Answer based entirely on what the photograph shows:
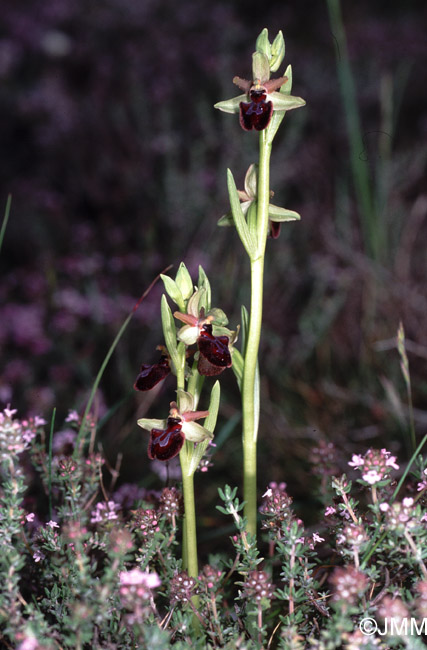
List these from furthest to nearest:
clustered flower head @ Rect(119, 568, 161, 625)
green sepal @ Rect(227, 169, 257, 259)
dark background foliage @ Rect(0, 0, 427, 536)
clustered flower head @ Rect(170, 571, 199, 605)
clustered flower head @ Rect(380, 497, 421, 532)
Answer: dark background foliage @ Rect(0, 0, 427, 536) → green sepal @ Rect(227, 169, 257, 259) → clustered flower head @ Rect(170, 571, 199, 605) → clustered flower head @ Rect(380, 497, 421, 532) → clustered flower head @ Rect(119, 568, 161, 625)

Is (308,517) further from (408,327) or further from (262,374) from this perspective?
(408,327)

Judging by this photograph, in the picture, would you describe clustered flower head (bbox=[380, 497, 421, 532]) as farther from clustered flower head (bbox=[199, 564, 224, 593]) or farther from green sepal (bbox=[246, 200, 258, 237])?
green sepal (bbox=[246, 200, 258, 237])

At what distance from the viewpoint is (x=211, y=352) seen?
1.20m

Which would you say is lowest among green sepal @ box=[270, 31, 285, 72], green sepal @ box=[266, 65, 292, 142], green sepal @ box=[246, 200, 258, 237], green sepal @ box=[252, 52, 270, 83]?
green sepal @ box=[246, 200, 258, 237]

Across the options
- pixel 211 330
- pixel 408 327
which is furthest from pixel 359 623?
pixel 408 327

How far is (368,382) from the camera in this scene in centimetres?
288

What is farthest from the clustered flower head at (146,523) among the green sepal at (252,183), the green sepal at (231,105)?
the green sepal at (231,105)

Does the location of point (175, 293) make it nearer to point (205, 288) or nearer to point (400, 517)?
point (205, 288)

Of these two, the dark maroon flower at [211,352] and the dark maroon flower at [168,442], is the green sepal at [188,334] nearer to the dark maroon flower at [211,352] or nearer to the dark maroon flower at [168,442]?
the dark maroon flower at [211,352]

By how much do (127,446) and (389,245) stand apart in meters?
2.06

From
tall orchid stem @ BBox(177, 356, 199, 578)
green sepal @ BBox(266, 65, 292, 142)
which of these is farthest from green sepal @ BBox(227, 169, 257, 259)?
tall orchid stem @ BBox(177, 356, 199, 578)

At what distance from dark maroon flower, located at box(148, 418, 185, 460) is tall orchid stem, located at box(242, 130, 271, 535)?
19 cm

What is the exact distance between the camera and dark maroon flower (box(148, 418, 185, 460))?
1.17 metres

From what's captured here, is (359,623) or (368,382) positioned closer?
(359,623)
